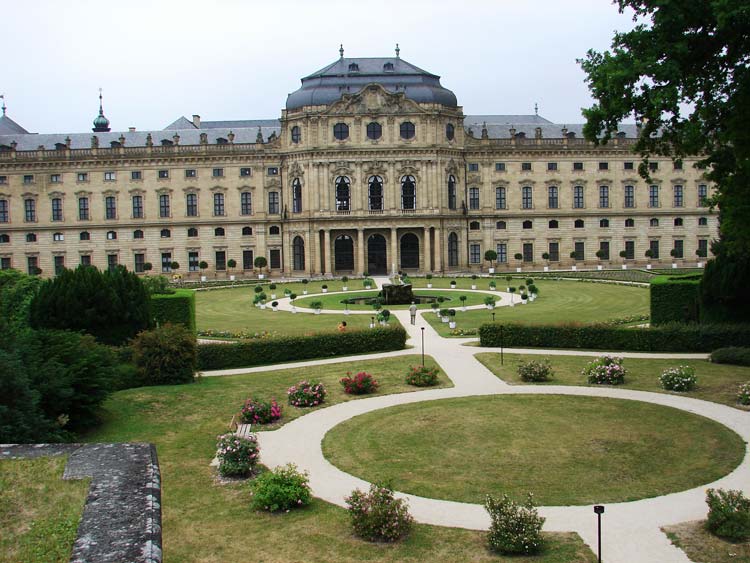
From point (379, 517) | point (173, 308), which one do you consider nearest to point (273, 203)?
point (173, 308)

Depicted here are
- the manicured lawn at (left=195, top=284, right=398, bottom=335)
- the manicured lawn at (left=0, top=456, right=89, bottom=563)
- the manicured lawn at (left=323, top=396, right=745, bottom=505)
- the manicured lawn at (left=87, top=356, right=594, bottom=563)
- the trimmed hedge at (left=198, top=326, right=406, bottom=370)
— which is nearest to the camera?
the manicured lawn at (left=0, top=456, right=89, bottom=563)

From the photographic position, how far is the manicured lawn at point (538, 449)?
53.3 ft

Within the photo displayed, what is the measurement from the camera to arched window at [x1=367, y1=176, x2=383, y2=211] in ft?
261

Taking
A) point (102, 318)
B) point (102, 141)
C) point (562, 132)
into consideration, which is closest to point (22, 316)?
point (102, 318)

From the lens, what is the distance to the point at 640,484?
53.0 ft

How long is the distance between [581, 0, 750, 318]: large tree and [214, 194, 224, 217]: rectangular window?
2489 inches

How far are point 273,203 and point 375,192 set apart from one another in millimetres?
11805

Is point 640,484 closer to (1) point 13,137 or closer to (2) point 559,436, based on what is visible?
(2) point 559,436

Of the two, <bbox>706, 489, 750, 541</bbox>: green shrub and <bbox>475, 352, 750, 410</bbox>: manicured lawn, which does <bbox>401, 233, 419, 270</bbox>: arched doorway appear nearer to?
<bbox>475, 352, 750, 410</bbox>: manicured lawn

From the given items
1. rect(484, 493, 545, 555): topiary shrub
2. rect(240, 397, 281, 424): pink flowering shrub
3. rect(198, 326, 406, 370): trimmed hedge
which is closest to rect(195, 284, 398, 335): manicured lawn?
rect(198, 326, 406, 370): trimmed hedge

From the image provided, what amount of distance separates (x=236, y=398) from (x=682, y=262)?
7023 cm

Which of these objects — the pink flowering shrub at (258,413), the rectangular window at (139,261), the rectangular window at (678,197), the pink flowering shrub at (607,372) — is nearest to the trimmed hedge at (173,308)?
the pink flowering shrub at (258,413)

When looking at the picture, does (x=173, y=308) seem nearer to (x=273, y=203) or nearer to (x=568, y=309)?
(x=568, y=309)

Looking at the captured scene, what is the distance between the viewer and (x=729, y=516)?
13.2 meters
